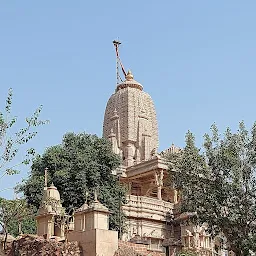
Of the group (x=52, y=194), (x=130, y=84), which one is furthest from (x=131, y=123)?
(x=52, y=194)

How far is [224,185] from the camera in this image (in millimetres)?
22562

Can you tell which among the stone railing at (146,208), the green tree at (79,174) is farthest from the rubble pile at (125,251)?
the stone railing at (146,208)

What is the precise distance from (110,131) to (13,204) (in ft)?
113

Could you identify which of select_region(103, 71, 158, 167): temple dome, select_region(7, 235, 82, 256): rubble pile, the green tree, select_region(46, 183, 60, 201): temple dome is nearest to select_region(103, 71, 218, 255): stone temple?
select_region(103, 71, 158, 167): temple dome

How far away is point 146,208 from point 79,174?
786 centimetres

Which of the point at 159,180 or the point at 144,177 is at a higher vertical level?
the point at 144,177

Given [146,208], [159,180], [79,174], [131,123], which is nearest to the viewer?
[79,174]

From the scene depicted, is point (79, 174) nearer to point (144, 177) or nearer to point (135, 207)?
point (135, 207)

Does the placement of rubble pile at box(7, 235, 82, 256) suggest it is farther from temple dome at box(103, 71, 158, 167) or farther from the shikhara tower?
temple dome at box(103, 71, 158, 167)

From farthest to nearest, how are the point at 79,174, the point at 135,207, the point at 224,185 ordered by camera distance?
1. the point at 135,207
2. the point at 79,174
3. the point at 224,185

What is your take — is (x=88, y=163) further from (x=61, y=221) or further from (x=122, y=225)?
(x=61, y=221)

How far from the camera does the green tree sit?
118 ft

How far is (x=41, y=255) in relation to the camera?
23.7 m

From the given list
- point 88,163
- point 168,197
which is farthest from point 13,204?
point 168,197
